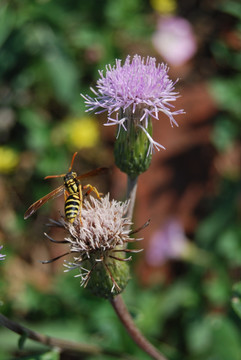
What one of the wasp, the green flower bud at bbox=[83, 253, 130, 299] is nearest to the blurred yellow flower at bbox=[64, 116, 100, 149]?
the wasp

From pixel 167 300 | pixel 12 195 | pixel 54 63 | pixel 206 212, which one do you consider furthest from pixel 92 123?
pixel 167 300

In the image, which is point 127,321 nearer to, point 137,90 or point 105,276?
point 105,276

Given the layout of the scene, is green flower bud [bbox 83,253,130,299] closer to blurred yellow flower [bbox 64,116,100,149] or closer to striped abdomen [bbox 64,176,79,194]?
striped abdomen [bbox 64,176,79,194]

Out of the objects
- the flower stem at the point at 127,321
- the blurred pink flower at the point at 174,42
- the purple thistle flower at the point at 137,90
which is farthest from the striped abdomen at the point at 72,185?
the blurred pink flower at the point at 174,42

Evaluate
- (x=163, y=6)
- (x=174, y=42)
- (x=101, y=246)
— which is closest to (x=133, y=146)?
(x=101, y=246)

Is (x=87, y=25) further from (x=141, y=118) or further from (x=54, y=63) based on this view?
(x=141, y=118)

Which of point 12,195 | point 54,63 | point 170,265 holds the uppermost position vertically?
point 54,63
